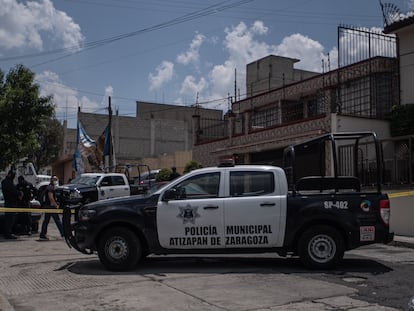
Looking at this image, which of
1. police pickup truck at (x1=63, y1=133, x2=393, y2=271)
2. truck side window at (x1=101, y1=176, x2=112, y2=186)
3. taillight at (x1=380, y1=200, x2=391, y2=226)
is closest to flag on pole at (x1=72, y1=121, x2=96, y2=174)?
truck side window at (x1=101, y1=176, x2=112, y2=186)

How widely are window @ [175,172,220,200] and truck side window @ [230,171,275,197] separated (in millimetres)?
295

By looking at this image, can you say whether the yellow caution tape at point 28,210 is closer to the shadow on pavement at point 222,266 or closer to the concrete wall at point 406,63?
the shadow on pavement at point 222,266

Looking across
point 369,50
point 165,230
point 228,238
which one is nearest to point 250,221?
point 228,238

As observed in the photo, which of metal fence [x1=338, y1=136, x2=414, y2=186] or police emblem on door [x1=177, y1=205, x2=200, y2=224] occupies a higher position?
metal fence [x1=338, y1=136, x2=414, y2=186]

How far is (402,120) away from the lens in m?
18.8

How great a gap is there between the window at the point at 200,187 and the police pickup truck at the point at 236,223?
2cm

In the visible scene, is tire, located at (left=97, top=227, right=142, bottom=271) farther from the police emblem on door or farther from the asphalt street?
the police emblem on door

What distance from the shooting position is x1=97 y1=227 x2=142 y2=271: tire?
898cm

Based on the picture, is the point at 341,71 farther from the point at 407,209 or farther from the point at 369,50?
the point at 407,209

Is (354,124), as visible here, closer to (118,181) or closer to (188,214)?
(118,181)

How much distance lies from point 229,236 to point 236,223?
10.0 inches

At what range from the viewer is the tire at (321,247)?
9.00 meters

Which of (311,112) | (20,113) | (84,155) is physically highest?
(311,112)

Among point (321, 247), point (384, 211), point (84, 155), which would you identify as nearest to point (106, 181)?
point (84, 155)
